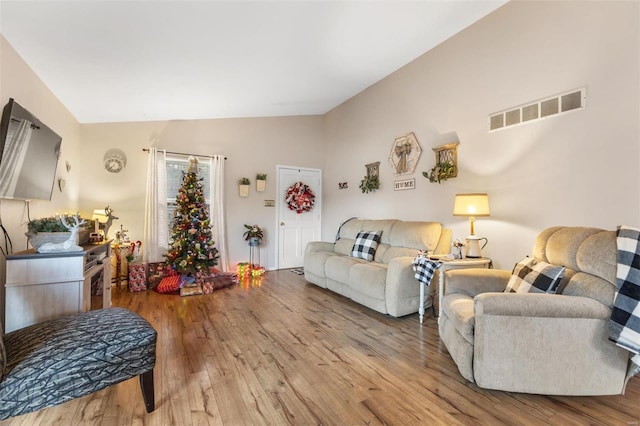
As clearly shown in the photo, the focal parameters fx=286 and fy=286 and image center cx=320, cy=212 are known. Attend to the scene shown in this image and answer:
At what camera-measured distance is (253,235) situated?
5.07 meters

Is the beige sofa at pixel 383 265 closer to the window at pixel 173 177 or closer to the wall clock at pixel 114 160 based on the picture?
the window at pixel 173 177

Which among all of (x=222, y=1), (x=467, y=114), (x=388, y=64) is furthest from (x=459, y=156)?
(x=222, y=1)

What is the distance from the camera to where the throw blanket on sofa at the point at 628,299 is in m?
1.51

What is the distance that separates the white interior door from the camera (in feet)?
18.3

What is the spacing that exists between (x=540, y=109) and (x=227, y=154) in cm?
442

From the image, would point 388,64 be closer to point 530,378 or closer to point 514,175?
point 514,175

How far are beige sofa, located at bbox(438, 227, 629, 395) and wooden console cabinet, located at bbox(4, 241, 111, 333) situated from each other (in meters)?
2.77

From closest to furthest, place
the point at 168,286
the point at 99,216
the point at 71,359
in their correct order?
the point at 71,359 < the point at 99,216 < the point at 168,286

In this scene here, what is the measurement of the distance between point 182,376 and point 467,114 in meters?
3.70

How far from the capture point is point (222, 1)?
2.20m

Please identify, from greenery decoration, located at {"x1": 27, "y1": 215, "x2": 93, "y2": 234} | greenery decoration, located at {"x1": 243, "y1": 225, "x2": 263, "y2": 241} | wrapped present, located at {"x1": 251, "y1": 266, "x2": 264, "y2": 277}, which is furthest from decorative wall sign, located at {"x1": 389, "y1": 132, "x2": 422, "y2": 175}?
greenery decoration, located at {"x1": 27, "y1": 215, "x2": 93, "y2": 234}

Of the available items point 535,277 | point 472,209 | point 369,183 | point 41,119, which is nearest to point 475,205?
point 472,209

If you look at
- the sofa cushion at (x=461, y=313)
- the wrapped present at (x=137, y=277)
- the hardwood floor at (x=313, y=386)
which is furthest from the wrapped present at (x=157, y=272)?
the sofa cushion at (x=461, y=313)

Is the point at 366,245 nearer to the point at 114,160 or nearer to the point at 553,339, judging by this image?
the point at 553,339
